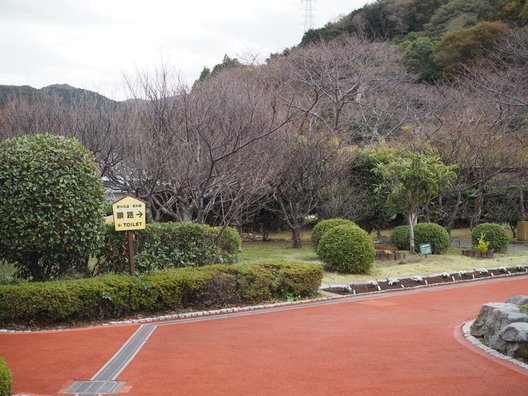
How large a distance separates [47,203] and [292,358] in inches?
210

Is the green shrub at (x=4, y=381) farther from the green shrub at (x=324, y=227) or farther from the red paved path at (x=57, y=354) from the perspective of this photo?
the green shrub at (x=324, y=227)

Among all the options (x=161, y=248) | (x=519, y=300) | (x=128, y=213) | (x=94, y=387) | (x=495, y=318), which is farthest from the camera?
(x=161, y=248)

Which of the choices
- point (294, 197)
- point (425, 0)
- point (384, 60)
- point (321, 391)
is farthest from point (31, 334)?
point (425, 0)

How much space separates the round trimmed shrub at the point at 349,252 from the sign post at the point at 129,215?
593 cm

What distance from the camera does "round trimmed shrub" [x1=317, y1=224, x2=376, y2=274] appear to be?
574 inches

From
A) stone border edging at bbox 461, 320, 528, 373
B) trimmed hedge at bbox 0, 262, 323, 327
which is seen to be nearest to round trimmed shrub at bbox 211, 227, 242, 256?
trimmed hedge at bbox 0, 262, 323, 327

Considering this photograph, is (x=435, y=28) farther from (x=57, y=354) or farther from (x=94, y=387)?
(x=94, y=387)

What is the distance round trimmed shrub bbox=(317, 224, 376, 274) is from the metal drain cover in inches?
356

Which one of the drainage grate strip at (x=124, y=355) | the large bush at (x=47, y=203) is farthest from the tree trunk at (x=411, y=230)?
the drainage grate strip at (x=124, y=355)

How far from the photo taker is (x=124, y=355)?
765 centimetres

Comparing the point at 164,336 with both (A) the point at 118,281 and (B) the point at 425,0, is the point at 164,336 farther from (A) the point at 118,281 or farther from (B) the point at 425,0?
(B) the point at 425,0

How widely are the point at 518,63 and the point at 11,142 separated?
3086 centimetres

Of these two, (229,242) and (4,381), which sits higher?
(229,242)

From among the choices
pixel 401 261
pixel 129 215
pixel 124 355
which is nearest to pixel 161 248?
pixel 129 215
